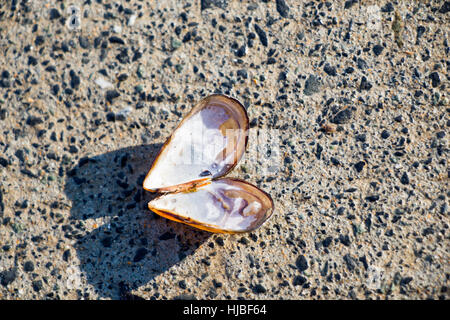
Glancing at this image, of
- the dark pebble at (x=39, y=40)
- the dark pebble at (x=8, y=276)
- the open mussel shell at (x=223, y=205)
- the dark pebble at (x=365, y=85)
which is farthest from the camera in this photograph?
the dark pebble at (x=39, y=40)

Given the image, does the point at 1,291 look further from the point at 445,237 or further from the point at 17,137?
the point at 445,237

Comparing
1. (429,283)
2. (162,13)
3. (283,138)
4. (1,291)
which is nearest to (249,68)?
(283,138)

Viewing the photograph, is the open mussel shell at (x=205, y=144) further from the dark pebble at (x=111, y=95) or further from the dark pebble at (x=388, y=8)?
the dark pebble at (x=388, y=8)

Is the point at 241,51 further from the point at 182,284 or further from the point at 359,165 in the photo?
the point at 182,284

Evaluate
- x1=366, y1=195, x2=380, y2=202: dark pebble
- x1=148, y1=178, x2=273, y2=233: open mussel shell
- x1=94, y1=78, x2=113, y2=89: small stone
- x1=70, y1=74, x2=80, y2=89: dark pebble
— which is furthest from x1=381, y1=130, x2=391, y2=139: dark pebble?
x1=70, y1=74, x2=80, y2=89: dark pebble

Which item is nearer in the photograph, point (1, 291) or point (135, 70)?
point (1, 291)

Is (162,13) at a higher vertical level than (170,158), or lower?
higher

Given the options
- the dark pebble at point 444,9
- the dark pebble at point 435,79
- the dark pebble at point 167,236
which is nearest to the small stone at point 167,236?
the dark pebble at point 167,236
